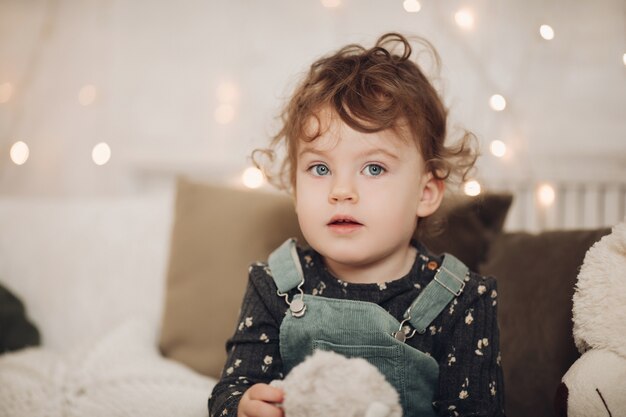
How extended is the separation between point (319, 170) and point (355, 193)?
0.30 feet

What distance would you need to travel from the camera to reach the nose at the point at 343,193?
824mm

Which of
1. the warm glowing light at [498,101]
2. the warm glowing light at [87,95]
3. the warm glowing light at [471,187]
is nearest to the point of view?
the warm glowing light at [471,187]

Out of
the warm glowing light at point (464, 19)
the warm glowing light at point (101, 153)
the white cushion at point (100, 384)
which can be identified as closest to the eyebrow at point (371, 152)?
the white cushion at point (100, 384)

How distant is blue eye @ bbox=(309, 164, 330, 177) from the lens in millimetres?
886

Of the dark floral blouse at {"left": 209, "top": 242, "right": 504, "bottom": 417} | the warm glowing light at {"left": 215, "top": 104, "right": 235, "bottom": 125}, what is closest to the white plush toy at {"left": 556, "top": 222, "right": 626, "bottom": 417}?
the dark floral blouse at {"left": 209, "top": 242, "right": 504, "bottom": 417}

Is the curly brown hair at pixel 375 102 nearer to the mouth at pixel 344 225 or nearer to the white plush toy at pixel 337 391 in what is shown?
the mouth at pixel 344 225

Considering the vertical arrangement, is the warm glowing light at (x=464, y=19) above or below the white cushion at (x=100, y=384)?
above

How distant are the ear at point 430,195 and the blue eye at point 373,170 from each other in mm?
120

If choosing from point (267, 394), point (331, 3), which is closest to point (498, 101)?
point (331, 3)

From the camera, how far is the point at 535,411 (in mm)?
978

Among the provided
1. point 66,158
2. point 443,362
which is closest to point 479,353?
point 443,362

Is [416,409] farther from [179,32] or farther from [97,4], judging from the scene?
[97,4]

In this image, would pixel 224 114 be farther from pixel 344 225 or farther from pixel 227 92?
pixel 344 225

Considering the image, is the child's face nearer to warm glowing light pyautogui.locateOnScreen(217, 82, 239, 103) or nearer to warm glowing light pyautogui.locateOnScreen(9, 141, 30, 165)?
warm glowing light pyautogui.locateOnScreen(217, 82, 239, 103)
